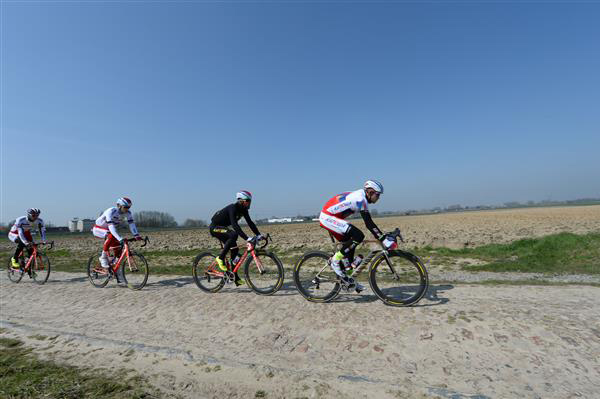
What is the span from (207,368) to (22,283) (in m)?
11.1

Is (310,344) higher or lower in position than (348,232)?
lower

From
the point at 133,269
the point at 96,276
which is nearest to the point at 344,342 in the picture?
the point at 133,269

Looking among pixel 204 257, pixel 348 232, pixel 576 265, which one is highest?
pixel 348 232

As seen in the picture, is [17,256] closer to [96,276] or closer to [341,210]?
[96,276]

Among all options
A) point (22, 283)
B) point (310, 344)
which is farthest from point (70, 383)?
point (22, 283)

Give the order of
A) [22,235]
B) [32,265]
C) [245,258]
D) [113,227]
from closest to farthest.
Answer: [245,258] → [113,227] → [32,265] → [22,235]

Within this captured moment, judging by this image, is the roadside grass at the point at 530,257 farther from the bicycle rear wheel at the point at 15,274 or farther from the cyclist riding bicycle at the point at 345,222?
the cyclist riding bicycle at the point at 345,222

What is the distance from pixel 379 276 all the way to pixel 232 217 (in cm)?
389

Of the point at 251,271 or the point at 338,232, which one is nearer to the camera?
the point at 338,232

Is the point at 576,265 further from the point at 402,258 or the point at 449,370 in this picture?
the point at 449,370

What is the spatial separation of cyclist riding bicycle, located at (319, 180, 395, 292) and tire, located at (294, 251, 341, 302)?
0.81ft

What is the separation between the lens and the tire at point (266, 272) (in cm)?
689

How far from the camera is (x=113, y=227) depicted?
837 cm

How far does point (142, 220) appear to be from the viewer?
12319 centimetres
